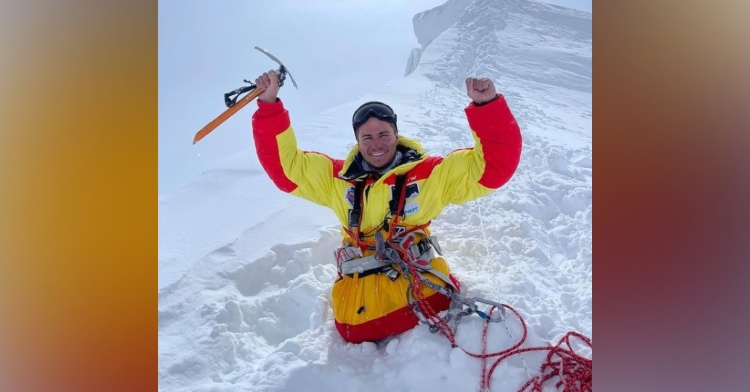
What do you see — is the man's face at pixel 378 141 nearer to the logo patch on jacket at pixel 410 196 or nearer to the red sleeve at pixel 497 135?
the logo patch on jacket at pixel 410 196

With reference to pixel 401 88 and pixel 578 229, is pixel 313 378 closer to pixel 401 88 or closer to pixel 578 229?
pixel 578 229

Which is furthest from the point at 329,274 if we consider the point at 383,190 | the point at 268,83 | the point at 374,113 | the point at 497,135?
the point at 497,135

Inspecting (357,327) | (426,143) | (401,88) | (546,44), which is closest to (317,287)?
(357,327)

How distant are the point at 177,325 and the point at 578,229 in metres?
2.79

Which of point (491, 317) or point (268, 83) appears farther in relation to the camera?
point (268, 83)

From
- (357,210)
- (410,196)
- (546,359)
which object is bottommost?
(546,359)

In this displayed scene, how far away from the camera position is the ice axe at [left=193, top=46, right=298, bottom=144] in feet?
9.32

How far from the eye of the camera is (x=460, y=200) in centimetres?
328

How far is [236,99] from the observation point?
3.01m

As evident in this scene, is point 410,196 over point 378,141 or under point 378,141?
under

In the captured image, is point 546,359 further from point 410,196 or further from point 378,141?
point 378,141

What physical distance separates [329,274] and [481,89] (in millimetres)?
1698

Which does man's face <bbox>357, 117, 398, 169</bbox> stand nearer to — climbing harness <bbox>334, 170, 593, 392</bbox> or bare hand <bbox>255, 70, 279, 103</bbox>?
climbing harness <bbox>334, 170, 593, 392</bbox>

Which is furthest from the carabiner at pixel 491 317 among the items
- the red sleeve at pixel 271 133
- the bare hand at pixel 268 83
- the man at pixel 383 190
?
the bare hand at pixel 268 83
